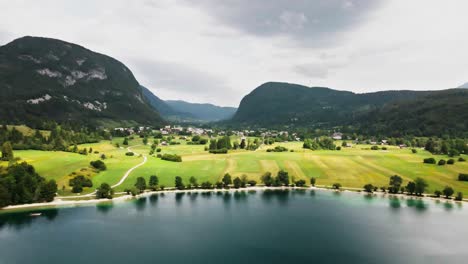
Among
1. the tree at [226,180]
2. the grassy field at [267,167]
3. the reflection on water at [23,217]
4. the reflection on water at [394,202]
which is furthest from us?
the grassy field at [267,167]

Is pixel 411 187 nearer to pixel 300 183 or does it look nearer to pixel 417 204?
pixel 417 204

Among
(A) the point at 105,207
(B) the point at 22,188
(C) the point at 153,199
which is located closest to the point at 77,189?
(B) the point at 22,188

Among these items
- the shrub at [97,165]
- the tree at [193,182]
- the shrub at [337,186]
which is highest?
the shrub at [97,165]

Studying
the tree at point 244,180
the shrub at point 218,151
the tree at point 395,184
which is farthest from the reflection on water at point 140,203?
the tree at point 395,184

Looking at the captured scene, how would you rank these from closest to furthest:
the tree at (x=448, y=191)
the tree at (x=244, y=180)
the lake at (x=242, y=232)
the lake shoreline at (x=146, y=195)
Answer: the lake at (x=242, y=232) < the lake shoreline at (x=146, y=195) < the tree at (x=448, y=191) < the tree at (x=244, y=180)

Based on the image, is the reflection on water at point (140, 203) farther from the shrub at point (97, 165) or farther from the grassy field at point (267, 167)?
the shrub at point (97, 165)

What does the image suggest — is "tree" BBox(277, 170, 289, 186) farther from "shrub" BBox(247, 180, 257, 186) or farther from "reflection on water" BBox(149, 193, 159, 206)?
"reflection on water" BBox(149, 193, 159, 206)
